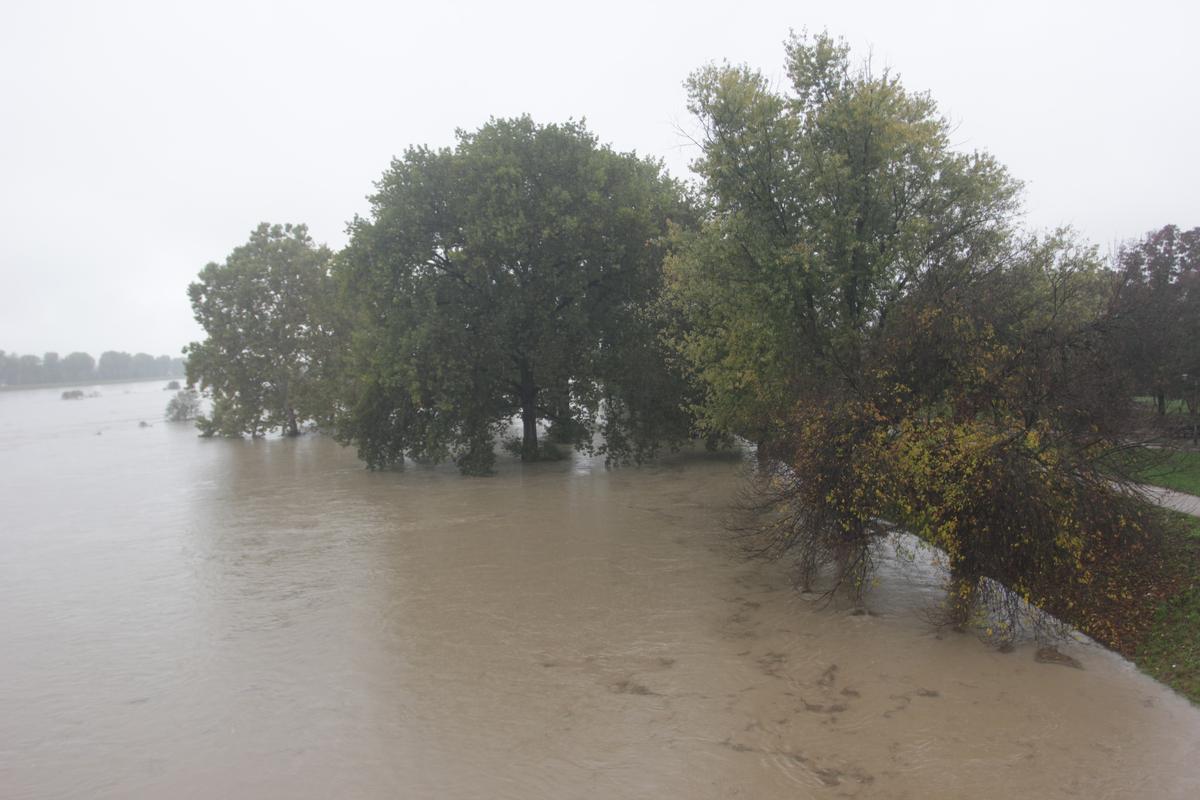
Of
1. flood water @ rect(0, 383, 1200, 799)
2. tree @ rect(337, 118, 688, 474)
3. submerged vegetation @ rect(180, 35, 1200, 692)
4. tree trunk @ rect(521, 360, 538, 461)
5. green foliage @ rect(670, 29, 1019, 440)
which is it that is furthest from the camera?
tree trunk @ rect(521, 360, 538, 461)

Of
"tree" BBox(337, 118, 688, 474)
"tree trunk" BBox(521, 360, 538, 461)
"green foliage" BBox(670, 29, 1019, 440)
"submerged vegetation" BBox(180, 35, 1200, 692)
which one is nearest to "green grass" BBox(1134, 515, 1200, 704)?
"submerged vegetation" BBox(180, 35, 1200, 692)

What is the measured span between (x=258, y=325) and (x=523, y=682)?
38.1 metres

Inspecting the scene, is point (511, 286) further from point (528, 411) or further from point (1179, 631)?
point (1179, 631)

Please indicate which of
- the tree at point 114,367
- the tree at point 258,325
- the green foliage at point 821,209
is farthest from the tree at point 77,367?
the green foliage at point 821,209

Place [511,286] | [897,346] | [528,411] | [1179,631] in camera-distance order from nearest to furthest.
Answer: [1179,631] → [897,346] → [511,286] → [528,411]

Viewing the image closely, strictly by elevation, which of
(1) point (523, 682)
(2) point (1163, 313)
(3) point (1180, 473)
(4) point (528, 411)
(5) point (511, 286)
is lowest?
(1) point (523, 682)

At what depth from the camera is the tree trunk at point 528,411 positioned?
27797 mm

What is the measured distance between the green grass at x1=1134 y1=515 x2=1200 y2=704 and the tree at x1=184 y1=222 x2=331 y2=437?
3940cm

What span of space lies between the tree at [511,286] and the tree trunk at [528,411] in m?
0.88

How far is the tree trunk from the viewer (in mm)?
27797

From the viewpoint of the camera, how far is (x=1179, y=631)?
10.0 m

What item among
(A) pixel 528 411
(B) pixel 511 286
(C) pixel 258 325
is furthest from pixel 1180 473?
(C) pixel 258 325

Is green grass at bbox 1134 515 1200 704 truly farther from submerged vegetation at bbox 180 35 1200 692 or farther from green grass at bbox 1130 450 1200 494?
green grass at bbox 1130 450 1200 494

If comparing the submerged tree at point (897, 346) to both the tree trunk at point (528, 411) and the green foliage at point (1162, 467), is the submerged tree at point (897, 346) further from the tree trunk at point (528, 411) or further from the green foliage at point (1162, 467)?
the tree trunk at point (528, 411)
